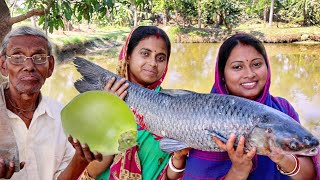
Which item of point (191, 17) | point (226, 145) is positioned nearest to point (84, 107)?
point (226, 145)

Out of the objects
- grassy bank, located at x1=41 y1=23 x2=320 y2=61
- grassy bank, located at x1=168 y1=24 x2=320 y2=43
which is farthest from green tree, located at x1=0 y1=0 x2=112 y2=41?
grassy bank, located at x1=168 y1=24 x2=320 y2=43

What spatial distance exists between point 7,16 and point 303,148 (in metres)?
2.99

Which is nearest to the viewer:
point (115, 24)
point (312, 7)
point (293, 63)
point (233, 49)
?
point (233, 49)

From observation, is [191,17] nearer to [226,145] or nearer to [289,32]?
[289,32]

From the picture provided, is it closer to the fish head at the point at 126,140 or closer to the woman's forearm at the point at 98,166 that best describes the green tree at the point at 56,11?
the woman's forearm at the point at 98,166

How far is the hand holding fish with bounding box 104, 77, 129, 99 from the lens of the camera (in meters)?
2.01

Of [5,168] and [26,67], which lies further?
[26,67]

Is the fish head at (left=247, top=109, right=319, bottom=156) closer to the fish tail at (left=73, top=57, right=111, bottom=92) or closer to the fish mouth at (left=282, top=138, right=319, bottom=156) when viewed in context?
the fish mouth at (left=282, top=138, right=319, bottom=156)

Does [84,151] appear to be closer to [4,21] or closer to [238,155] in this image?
[238,155]

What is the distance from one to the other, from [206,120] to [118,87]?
54 cm

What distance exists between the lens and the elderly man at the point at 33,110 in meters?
1.97

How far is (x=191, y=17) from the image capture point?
31.6 metres

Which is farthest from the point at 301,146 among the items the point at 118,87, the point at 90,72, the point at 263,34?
the point at 263,34

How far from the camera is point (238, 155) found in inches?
65.8
